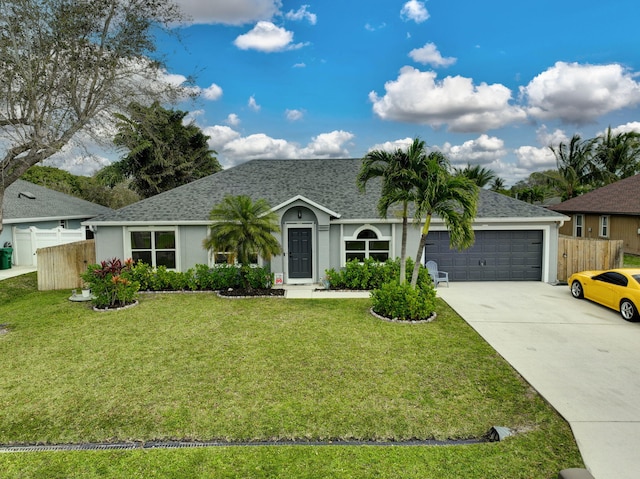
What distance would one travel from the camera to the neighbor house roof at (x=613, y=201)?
22.3 meters

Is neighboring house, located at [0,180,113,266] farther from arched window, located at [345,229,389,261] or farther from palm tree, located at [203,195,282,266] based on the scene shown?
arched window, located at [345,229,389,261]

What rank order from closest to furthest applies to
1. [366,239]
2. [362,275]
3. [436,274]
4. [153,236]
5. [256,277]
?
[256,277] → [362,275] → [436,274] → [153,236] → [366,239]

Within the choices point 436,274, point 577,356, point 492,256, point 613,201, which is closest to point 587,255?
point 492,256

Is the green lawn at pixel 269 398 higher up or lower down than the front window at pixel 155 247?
lower down

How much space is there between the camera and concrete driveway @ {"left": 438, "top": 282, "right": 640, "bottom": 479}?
4.59m

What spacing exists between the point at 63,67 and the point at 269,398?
9555 mm

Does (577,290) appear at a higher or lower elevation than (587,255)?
lower

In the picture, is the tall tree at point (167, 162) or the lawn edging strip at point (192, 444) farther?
the tall tree at point (167, 162)

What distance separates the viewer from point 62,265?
45.9 feet

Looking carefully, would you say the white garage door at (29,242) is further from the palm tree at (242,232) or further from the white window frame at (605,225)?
the white window frame at (605,225)

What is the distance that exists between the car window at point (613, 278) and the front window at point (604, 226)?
54.2 ft

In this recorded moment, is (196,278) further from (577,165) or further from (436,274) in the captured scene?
(577,165)

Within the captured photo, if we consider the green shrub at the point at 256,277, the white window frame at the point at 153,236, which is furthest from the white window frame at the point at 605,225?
the white window frame at the point at 153,236

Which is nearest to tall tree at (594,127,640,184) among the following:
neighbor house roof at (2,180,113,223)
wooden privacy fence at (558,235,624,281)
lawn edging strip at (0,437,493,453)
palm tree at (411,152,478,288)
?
wooden privacy fence at (558,235,624,281)
